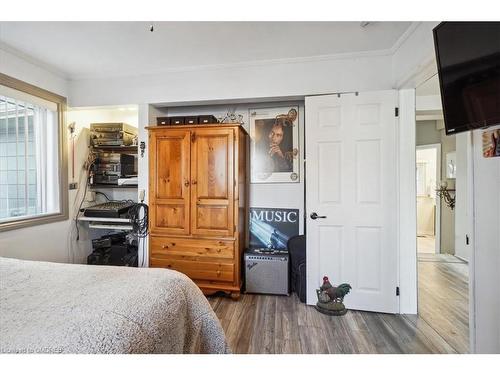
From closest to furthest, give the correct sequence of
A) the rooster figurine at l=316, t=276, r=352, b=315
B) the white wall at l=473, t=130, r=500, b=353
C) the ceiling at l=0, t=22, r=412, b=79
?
the white wall at l=473, t=130, r=500, b=353 → the ceiling at l=0, t=22, r=412, b=79 → the rooster figurine at l=316, t=276, r=352, b=315

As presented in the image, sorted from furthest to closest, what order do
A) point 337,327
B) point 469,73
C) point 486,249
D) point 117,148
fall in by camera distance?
point 117,148
point 337,327
point 486,249
point 469,73

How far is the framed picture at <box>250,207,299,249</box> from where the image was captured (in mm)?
2944

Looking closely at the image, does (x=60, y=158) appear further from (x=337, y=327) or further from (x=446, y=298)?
(x=446, y=298)

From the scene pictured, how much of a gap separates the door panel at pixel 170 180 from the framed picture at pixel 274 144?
85cm

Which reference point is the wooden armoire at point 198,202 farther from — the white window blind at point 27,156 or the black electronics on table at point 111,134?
the white window blind at point 27,156

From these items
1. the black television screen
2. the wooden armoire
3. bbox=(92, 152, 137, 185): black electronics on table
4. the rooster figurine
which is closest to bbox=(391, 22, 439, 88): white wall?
the black television screen

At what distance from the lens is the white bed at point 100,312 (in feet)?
2.56

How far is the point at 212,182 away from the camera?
2525mm

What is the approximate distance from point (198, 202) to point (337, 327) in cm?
173

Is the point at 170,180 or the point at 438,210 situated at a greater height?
the point at 170,180

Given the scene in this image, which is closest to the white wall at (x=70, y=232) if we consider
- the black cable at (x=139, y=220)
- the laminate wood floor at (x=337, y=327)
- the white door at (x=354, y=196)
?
the black cable at (x=139, y=220)

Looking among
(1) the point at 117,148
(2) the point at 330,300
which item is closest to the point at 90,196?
(1) the point at 117,148

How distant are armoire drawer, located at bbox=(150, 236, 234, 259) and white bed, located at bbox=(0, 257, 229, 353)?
3.85 ft

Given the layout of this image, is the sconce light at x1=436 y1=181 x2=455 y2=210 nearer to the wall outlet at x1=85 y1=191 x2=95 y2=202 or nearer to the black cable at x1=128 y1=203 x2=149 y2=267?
the black cable at x1=128 y1=203 x2=149 y2=267
